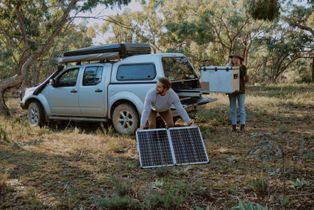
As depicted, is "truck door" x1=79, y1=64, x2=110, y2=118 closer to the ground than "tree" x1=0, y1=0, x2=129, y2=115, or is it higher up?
closer to the ground

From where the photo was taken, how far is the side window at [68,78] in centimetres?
1037

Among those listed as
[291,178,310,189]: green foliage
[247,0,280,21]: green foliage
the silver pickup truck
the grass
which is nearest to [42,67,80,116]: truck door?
the silver pickup truck

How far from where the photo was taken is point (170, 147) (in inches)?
261

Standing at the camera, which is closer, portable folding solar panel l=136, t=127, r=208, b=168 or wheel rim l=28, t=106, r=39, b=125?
portable folding solar panel l=136, t=127, r=208, b=168

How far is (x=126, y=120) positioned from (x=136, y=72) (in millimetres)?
1133

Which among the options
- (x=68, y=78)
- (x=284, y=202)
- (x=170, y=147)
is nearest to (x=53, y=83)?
(x=68, y=78)

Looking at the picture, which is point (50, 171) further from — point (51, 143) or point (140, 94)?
point (140, 94)

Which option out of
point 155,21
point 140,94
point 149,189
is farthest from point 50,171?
point 155,21

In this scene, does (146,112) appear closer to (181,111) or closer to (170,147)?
(181,111)

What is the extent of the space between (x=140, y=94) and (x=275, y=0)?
3757 mm

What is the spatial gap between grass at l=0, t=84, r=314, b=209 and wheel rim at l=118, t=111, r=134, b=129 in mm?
329

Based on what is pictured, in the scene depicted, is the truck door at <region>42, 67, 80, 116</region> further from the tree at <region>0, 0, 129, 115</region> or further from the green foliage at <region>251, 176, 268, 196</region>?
the green foliage at <region>251, 176, 268, 196</region>

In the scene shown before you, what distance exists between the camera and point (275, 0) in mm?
9180

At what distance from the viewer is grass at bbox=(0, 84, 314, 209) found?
4.76 m
